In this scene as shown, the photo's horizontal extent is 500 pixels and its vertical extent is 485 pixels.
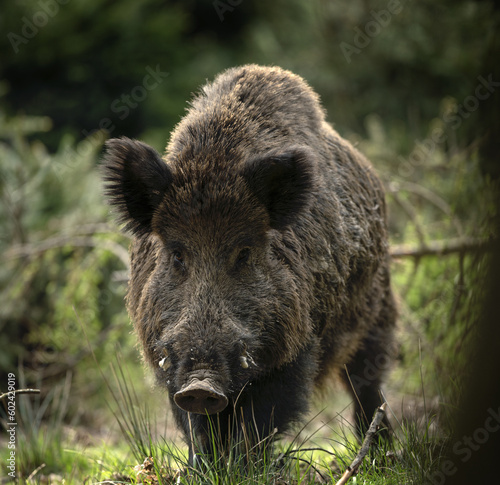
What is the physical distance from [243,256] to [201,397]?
914mm

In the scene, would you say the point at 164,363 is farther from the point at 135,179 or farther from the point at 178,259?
the point at 135,179

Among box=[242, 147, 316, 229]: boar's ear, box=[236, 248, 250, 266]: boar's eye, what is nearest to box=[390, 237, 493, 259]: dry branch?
box=[242, 147, 316, 229]: boar's ear

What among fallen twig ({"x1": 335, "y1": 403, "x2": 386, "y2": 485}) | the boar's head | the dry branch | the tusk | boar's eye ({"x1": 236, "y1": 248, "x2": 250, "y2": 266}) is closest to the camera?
fallen twig ({"x1": 335, "y1": 403, "x2": 386, "y2": 485})

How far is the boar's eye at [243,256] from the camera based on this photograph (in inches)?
146

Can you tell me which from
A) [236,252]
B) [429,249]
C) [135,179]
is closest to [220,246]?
[236,252]

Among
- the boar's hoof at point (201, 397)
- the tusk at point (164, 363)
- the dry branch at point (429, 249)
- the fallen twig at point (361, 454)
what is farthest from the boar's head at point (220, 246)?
the dry branch at point (429, 249)

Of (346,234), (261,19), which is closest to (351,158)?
(346,234)

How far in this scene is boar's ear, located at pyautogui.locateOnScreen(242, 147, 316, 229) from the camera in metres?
3.73

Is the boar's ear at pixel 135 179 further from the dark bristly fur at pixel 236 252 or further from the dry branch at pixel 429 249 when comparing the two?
the dry branch at pixel 429 249

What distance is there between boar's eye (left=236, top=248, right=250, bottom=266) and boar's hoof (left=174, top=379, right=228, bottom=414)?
82cm

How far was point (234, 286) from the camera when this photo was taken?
3619 mm

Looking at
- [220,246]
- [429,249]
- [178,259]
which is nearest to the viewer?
[220,246]

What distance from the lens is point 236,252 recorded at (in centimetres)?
369

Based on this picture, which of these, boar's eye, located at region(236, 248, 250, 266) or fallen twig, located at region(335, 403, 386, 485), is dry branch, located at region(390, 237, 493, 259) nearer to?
boar's eye, located at region(236, 248, 250, 266)
